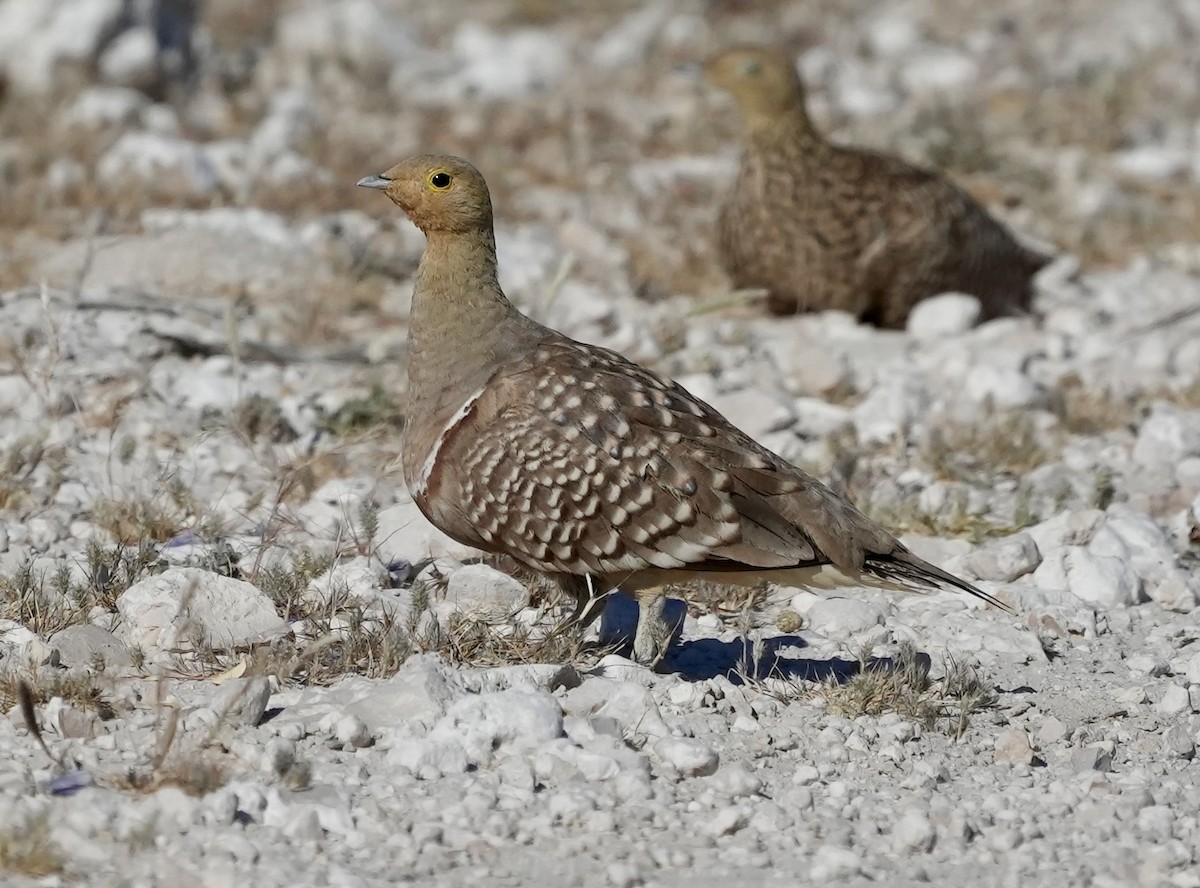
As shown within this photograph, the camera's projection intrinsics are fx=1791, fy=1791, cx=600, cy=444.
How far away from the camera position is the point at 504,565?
554 cm

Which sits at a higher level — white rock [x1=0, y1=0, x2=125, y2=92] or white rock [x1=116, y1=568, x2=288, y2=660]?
white rock [x1=0, y1=0, x2=125, y2=92]

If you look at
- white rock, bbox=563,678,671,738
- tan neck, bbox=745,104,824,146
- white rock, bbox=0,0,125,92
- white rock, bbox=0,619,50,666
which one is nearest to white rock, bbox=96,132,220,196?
white rock, bbox=0,0,125,92

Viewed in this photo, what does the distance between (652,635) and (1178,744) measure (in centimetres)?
138

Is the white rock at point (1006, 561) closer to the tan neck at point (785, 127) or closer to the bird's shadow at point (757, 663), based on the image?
the bird's shadow at point (757, 663)

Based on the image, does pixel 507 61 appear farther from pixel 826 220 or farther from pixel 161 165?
pixel 826 220

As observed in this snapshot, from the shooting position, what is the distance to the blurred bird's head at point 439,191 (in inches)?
203

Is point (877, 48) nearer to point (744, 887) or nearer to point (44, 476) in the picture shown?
point (44, 476)

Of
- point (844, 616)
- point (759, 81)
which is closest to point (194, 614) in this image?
point (844, 616)

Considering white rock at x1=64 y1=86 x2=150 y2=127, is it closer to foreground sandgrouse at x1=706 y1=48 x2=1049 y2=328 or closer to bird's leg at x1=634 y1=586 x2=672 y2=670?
foreground sandgrouse at x1=706 y1=48 x2=1049 y2=328

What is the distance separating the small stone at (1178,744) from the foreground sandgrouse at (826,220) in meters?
3.94

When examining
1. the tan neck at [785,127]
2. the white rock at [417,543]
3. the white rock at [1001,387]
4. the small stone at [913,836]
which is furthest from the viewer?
the tan neck at [785,127]

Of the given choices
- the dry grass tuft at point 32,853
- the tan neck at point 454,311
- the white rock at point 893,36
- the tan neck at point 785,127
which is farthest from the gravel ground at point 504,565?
the tan neck at point 785,127

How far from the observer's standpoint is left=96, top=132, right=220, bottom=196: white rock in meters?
9.22

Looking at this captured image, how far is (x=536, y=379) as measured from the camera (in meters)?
4.89
